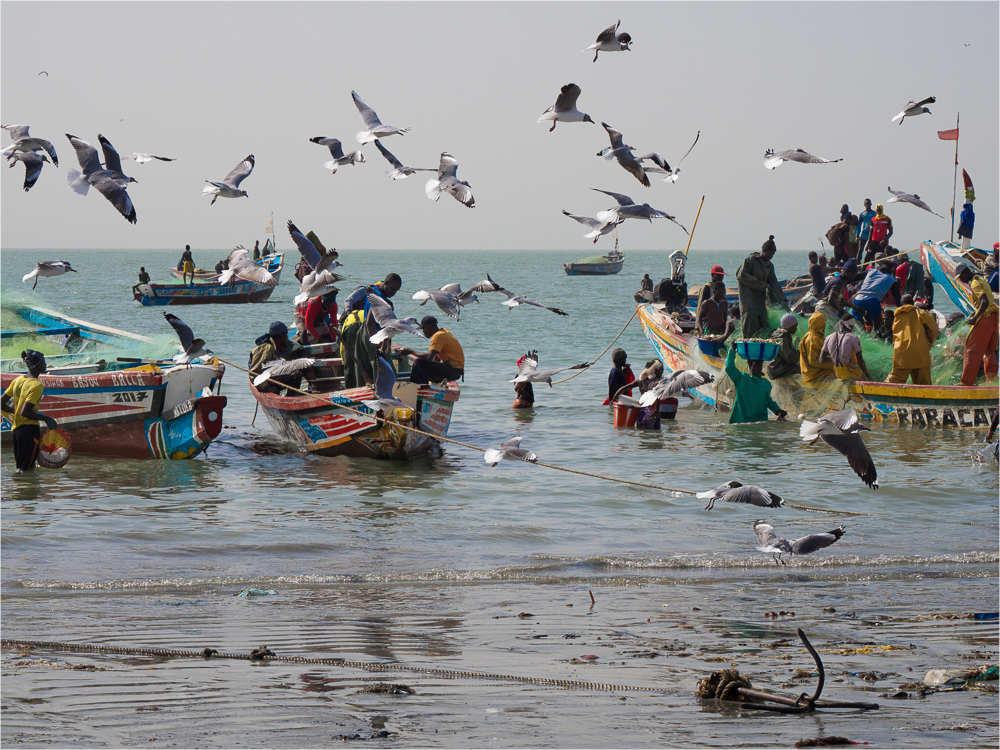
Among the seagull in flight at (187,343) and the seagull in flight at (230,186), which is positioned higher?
the seagull in flight at (230,186)

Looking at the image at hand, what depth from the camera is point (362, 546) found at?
911 cm

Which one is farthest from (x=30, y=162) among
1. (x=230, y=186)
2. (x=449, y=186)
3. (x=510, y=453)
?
(x=510, y=453)

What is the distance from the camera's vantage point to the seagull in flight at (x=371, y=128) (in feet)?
27.1

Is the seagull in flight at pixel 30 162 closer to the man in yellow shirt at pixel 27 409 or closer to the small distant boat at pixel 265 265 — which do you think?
the man in yellow shirt at pixel 27 409

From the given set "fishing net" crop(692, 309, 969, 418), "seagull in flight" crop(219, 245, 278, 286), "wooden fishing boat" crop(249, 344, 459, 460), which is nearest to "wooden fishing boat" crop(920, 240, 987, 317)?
"fishing net" crop(692, 309, 969, 418)

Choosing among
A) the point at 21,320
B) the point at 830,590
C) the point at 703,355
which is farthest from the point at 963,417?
the point at 21,320

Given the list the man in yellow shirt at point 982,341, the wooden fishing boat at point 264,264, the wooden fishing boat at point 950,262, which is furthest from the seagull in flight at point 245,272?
the wooden fishing boat at point 264,264

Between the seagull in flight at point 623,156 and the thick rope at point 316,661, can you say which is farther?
the seagull in flight at point 623,156

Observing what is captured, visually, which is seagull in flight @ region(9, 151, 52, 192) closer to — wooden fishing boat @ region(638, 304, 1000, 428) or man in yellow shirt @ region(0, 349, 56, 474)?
man in yellow shirt @ region(0, 349, 56, 474)

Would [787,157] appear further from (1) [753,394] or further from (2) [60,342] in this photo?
(2) [60,342]

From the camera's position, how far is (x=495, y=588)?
7.61 meters

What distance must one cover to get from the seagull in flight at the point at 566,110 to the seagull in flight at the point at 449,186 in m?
0.82

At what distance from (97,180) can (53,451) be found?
5438 mm

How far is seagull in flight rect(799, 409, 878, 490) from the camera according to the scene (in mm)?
6461
